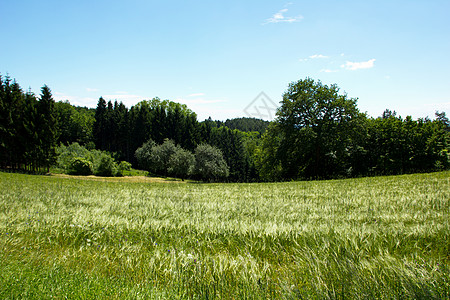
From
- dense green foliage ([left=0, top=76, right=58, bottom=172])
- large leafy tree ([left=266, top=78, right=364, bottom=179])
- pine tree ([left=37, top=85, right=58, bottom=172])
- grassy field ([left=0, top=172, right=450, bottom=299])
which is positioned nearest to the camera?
grassy field ([left=0, top=172, right=450, bottom=299])

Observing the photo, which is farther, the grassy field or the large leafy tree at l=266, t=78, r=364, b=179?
the large leafy tree at l=266, t=78, r=364, b=179

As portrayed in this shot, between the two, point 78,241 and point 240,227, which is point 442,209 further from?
point 78,241

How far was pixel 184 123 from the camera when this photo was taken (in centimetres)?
7538

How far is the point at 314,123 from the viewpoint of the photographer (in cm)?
2934

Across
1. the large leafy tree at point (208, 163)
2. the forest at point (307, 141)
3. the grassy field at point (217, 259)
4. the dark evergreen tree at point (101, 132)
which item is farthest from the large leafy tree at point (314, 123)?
the dark evergreen tree at point (101, 132)

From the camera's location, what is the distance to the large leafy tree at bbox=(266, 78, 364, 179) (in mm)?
28172

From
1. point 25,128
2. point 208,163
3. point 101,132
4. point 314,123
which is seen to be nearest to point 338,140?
point 314,123

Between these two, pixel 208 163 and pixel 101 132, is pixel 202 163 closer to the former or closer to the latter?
pixel 208 163

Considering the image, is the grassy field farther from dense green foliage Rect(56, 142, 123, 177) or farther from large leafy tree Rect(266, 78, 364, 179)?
Result: dense green foliage Rect(56, 142, 123, 177)

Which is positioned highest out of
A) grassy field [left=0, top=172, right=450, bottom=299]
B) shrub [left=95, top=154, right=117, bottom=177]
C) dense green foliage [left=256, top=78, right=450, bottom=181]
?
dense green foliage [left=256, top=78, right=450, bottom=181]

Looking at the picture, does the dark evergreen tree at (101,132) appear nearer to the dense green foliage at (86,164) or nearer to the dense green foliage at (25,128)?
the dense green foliage at (86,164)

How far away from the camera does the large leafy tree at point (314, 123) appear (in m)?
28.2

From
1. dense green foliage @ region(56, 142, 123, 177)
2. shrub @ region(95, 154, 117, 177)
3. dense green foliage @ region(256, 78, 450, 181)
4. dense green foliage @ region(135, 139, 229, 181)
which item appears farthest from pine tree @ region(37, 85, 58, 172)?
dense green foliage @ region(256, 78, 450, 181)

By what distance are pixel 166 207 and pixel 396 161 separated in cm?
3993
